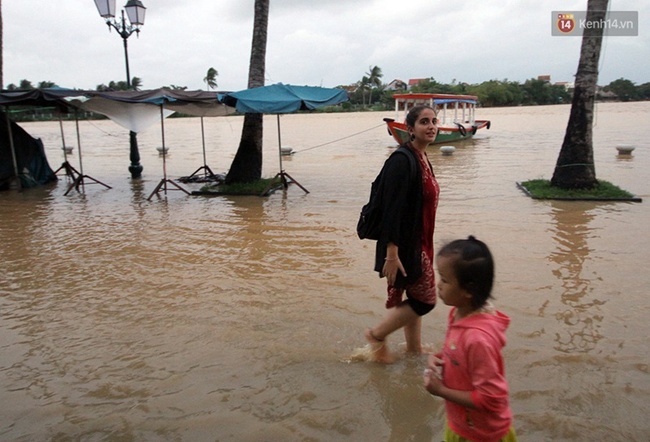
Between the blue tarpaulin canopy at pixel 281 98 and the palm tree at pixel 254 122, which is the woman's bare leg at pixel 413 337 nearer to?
the blue tarpaulin canopy at pixel 281 98

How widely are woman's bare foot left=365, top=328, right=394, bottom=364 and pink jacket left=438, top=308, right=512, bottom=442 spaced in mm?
1426

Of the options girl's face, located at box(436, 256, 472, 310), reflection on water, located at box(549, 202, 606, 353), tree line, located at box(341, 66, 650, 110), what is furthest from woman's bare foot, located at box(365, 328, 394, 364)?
tree line, located at box(341, 66, 650, 110)

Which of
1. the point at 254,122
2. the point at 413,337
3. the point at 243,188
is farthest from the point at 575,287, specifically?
the point at 254,122

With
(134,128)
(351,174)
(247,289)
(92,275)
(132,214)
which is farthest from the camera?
(351,174)

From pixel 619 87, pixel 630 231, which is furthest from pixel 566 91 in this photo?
pixel 630 231

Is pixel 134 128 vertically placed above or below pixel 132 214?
above

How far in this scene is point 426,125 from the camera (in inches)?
115

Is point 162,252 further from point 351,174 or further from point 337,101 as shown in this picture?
point 351,174

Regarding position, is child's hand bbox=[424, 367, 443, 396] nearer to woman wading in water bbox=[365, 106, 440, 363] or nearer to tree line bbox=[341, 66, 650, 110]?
woman wading in water bbox=[365, 106, 440, 363]

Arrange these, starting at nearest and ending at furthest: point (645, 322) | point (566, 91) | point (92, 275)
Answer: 1. point (645, 322)
2. point (92, 275)
3. point (566, 91)

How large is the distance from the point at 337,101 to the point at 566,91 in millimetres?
80529

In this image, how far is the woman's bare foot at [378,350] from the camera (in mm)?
3424

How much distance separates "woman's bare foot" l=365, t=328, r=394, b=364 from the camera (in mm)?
3424

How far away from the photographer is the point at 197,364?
11.9 feet
